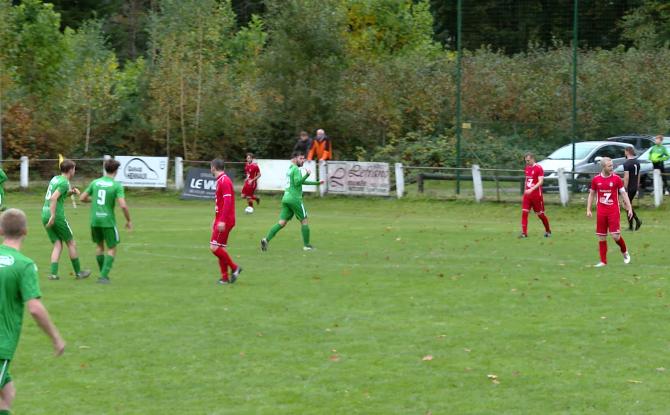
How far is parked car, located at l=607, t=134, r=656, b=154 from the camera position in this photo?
115 feet

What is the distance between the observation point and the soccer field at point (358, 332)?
978cm

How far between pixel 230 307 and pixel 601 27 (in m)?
24.9

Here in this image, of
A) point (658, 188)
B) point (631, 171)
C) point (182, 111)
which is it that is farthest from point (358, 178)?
point (631, 171)

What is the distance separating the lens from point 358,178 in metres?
34.2

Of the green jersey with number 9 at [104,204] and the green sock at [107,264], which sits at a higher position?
the green jersey with number 9 at [104,204]

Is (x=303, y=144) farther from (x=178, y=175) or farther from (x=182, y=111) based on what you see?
(x=182, y=111)

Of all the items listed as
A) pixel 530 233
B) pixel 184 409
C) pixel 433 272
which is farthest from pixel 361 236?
pixel 184 409

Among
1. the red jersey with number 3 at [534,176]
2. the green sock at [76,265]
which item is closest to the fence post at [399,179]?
the red jersey with number 3 at [534,176]

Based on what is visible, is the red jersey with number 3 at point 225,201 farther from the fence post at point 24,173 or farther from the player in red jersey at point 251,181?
the fence post at point 24,173

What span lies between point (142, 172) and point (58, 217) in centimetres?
2004

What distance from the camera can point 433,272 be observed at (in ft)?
59.3

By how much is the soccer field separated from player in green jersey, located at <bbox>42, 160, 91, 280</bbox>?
0.40 m

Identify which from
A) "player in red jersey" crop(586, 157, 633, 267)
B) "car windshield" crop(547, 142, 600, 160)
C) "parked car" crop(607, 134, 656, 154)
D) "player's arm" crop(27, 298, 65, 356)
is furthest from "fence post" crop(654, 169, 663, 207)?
"player's arm" crop(27, 298, 65, 356)

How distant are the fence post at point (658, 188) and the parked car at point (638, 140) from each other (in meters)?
5.66
